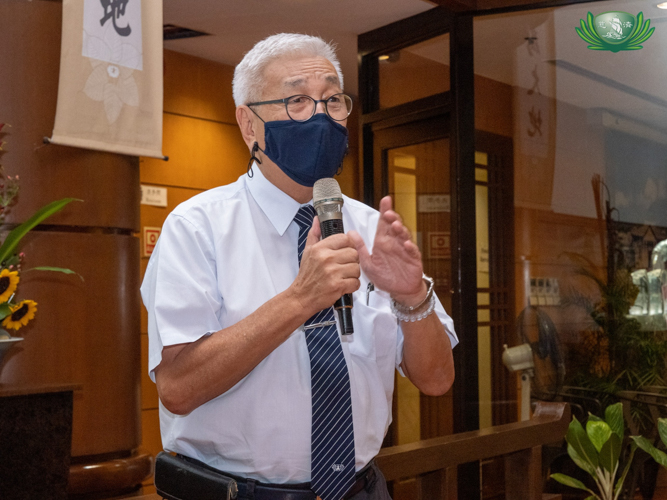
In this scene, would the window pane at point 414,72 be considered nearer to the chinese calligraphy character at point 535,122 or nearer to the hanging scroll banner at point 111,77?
the chinese calligraphy character at point 535,122

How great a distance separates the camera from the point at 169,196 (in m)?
5.35

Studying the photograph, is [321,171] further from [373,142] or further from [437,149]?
[373,142]

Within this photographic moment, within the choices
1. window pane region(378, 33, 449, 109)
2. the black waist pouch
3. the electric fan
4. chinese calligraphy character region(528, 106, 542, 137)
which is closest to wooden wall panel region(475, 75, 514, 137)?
chinese calligraphy character region(528, 106, 542, 137)

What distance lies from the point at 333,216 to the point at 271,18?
3816mm

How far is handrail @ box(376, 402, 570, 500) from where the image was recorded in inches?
73.8

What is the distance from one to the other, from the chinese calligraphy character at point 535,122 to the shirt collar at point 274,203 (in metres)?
3.04

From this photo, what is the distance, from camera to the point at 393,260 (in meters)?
1.28

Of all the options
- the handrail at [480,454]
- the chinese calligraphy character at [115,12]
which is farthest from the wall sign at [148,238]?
the handrail at [480,454]

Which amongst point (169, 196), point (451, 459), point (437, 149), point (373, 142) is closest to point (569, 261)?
point (437, 149)

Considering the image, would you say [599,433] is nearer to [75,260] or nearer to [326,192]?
[75,260]

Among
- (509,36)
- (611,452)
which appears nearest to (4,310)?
(611,452)

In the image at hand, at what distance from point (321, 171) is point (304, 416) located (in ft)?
1.53

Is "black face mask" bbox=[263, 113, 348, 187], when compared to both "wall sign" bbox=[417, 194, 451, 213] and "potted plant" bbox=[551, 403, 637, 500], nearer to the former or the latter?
"potted plant" bbox=[551, 403, 637, 500]

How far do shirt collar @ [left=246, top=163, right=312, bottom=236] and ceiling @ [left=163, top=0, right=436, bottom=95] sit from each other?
10.6 ft
